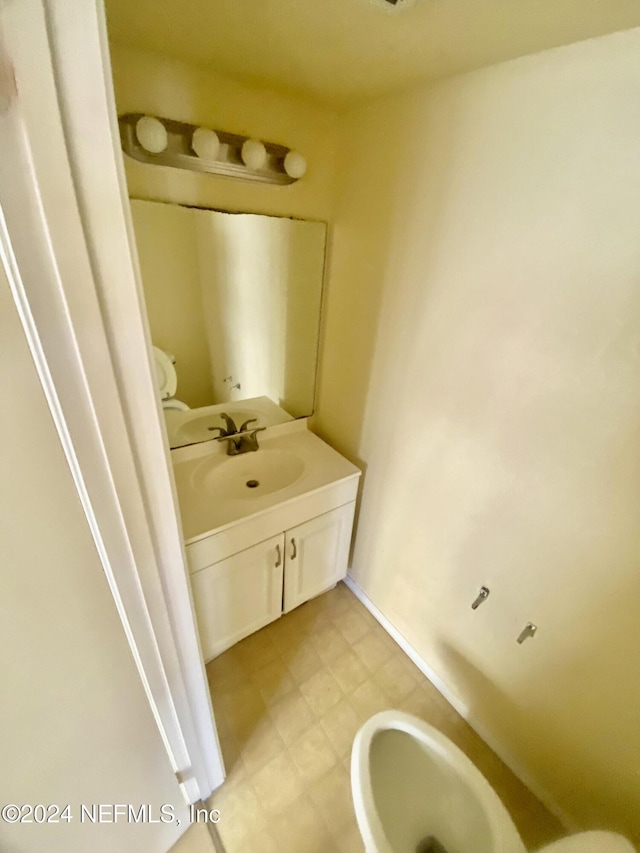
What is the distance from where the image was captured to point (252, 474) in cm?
154

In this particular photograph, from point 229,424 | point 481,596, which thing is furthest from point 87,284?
point 481,596

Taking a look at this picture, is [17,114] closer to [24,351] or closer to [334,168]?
[24,351]

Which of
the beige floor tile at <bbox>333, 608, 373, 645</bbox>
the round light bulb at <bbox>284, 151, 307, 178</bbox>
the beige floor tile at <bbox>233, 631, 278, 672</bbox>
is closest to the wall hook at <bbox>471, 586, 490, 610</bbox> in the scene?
the beige floor tile at <bbox>333, 608, 373, 645</bbox>

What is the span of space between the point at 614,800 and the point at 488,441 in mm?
1047

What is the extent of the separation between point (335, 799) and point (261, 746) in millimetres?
286

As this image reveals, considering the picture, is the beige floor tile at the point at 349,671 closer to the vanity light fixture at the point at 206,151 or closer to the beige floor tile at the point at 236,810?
the beige floor tile at the point at 236,810

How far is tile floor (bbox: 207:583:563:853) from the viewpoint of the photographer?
3.72ft

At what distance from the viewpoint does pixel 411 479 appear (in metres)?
1.37

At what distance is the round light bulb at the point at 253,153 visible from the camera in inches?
43.3

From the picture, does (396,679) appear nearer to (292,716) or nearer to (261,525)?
(292,716)

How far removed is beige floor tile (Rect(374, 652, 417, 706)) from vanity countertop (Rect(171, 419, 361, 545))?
0.82 metres

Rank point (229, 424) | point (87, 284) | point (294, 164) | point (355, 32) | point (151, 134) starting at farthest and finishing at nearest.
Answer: point (229, 424)
point (294, 164)
point (151, 134)
point (355, 32)
point (87, 284)

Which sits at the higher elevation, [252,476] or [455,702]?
[252,476]

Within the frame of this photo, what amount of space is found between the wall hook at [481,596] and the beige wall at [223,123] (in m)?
1.44
